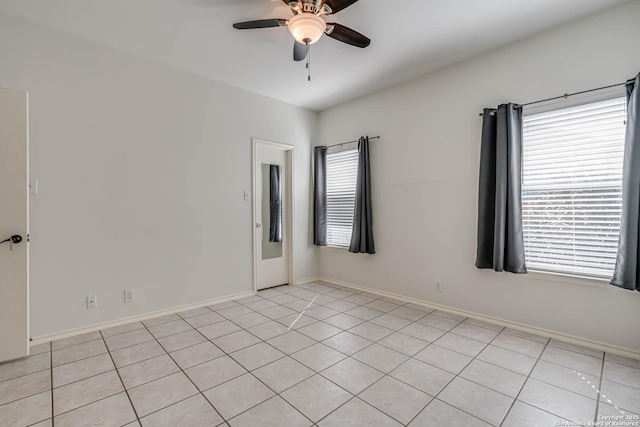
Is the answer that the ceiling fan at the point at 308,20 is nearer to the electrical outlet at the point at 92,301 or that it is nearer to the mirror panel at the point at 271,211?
the mirror panel at the point at 271,211

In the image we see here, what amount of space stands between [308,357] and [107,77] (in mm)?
3279

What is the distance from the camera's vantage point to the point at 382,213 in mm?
4082

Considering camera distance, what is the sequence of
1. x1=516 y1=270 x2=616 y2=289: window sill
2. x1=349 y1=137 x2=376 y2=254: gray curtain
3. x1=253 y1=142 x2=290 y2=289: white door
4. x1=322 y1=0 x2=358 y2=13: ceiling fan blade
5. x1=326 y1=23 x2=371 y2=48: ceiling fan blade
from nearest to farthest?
1. x1=322 y1=0 x2=358 y2=13: ceiling fan blade
2. x1=326 y1=23 x2=371 y2=48: ceiling fan blade
3. x1=516 y1=270 x2=616 y2=289: window sill
4. x1=349 y1=137 x2=376 y2=254: gray curtain
5. x1=253 y1=142 x2=290 y2=289: white door

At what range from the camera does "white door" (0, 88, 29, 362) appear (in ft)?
7.59

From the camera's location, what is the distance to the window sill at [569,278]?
248cm

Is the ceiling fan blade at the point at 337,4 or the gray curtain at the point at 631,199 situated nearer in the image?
the ceiling fan blade at the point at 337,4

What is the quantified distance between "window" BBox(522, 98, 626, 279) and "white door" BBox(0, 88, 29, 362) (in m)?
4.34

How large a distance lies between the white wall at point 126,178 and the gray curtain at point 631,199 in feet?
12.3

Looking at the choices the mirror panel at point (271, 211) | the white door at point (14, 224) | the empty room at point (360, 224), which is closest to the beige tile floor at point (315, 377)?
the empty room at point (360, 224)

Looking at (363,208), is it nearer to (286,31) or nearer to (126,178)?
(286,31)

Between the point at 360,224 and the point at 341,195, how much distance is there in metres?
0.69

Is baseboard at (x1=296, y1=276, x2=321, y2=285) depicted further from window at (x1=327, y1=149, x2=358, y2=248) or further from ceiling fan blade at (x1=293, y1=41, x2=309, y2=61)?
ceiling fan blade at (x1=293, y1=41, x2=309, y2=61)

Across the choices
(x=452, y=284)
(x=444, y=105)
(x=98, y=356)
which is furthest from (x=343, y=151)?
(x=98, y=356)

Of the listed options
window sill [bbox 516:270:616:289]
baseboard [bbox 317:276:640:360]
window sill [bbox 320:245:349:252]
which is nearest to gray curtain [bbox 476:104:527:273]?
window sill [bbox 516:270:616:289]
